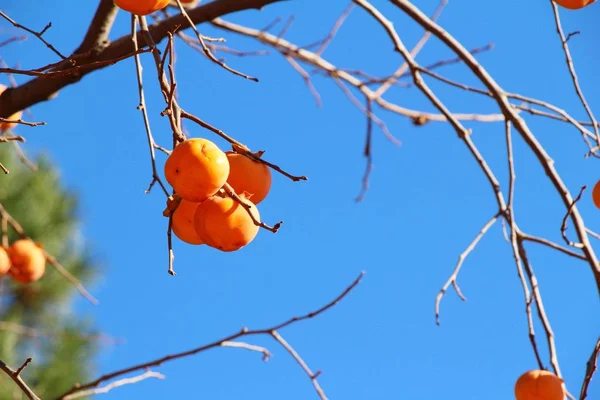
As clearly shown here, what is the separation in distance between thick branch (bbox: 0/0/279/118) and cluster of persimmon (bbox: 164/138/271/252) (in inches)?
21.1

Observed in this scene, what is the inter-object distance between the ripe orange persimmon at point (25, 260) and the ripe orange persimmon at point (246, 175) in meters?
1.18

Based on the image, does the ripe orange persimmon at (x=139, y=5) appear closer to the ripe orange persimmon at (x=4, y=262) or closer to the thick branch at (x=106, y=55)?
the thick branch at (x=106, y=55)

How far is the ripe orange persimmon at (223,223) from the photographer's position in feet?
3.20

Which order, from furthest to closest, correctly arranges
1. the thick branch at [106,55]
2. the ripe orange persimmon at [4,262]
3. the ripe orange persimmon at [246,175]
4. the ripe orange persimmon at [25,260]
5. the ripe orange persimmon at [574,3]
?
the ripe orange persimmon at [25,260], the ripe orange persimmon at [4,262], the thick branch at [106,55], the ripe orange persimmon at [574,3], the ripe orange persimmon at [246,175]

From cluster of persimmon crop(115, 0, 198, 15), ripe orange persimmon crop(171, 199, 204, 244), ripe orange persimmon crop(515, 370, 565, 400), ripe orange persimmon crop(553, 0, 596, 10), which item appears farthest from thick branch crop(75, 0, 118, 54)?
ripe orange persimmon crop(515, 370, 565, 400)

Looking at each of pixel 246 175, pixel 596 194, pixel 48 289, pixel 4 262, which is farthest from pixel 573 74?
pixel 48 289

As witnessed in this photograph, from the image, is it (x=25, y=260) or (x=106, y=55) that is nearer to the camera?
(x=106, y=55)

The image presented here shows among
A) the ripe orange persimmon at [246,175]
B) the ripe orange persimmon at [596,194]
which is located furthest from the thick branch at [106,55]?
the ripe orange persimmon at [596,194]

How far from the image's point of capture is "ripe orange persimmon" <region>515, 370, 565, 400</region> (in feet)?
4.25

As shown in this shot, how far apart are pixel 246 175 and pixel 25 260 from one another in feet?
3.97

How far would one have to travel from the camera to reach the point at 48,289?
8891mm

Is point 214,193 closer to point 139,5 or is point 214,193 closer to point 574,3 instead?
point 139,5

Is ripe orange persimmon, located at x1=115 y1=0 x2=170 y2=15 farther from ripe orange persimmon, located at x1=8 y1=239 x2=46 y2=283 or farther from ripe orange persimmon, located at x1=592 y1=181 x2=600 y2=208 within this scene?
ripe orange persimmon, located at x1=8 y1=239 x2=46 y2=283

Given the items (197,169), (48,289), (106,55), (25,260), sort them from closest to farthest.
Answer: (197,169)
(106,55)
(25,260)
(48,289)
